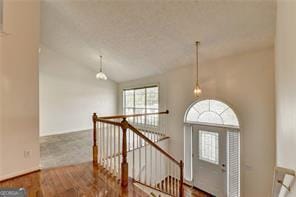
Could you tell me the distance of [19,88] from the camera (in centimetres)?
341

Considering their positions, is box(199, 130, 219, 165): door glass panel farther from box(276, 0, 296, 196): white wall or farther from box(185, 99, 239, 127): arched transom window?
box(276, 0, 296, 196): white wall

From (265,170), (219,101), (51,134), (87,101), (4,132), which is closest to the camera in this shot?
(4,132)

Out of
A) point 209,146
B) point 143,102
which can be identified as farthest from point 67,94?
point 209,146

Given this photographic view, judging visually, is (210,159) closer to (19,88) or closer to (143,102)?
(143,102)

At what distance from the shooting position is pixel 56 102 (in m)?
7.23

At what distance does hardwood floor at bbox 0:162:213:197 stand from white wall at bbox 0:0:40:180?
297 millimetres

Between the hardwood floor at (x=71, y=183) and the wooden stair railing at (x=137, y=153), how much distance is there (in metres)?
0.19

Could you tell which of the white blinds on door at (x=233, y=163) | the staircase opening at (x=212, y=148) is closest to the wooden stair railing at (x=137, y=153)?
the staircase opening at (x=212, y=148)

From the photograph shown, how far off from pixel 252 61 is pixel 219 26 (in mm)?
1756

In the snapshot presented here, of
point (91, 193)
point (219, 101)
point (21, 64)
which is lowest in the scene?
point (91, 193)

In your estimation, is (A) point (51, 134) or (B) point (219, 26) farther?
(A) point (51, 134)

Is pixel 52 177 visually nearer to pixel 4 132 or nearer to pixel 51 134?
pixel 4 132

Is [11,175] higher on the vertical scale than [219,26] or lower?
lower

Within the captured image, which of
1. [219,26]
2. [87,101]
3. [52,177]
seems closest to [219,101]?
[219,26]
